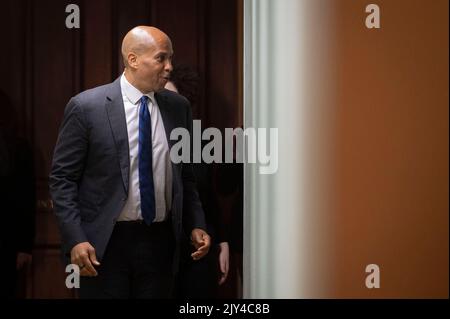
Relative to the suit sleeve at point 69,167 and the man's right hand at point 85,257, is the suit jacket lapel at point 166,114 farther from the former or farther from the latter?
the man's right hand at point 85,257

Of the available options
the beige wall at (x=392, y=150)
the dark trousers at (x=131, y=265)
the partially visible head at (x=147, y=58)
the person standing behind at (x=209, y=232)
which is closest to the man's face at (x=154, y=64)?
the partially visible head at (x=147, y=58)

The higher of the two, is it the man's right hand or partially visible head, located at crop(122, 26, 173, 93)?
partially visible head, located at crop(122, 26, 173, 93)

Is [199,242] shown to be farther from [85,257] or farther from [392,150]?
[392,150]

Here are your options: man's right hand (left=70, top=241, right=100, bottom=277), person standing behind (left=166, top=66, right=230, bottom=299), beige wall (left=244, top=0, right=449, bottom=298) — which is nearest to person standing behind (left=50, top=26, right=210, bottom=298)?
man's right hand (left=70, top=241, right=100, bottom=277)

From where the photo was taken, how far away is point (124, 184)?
5.28 feet

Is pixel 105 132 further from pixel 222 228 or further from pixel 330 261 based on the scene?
pixel 330 261

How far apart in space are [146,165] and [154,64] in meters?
0.29

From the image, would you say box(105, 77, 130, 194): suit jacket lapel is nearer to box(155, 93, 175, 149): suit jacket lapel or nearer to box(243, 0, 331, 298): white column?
box(155, 93, 175, 149): suit jacket lapel

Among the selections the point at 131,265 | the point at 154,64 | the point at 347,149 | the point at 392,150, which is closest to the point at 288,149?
the point at 347,149

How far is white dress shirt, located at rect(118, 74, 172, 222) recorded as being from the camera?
5.32ft

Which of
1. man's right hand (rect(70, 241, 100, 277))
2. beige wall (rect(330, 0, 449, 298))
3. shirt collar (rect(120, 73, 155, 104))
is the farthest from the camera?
beige wall (rect(330, 0, 449, 298))

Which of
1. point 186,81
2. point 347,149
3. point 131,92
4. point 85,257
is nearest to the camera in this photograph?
point 85,257

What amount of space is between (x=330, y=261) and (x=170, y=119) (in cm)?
65

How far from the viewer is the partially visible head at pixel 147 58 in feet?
5.39
